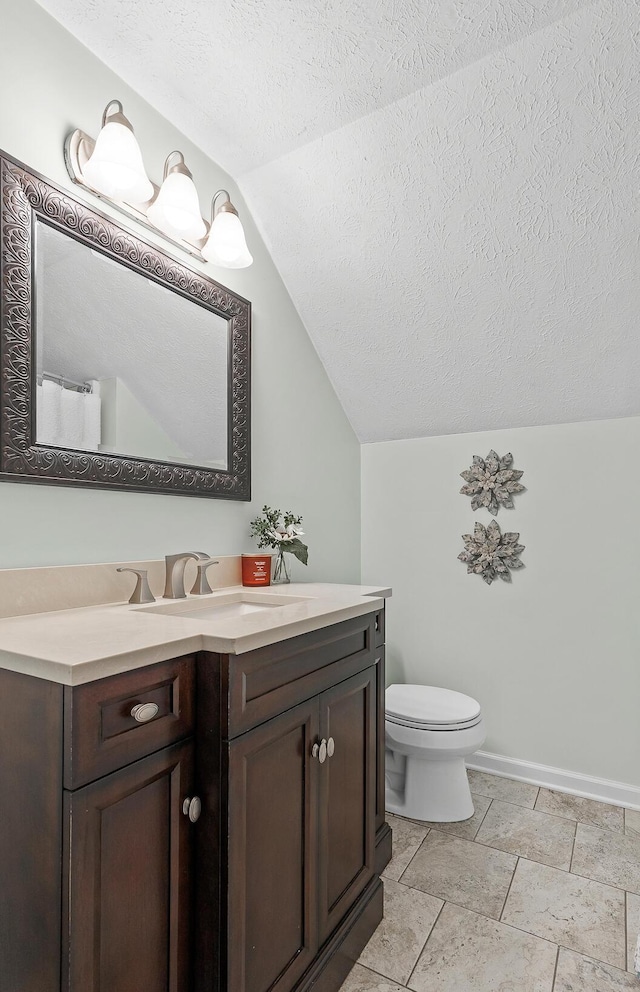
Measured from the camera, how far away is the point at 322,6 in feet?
4.66

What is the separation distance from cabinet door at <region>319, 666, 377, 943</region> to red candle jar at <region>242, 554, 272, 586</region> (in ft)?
1.71

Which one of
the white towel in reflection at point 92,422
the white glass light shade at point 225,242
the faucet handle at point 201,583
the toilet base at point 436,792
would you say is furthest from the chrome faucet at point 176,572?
the toilet base at point 436,792

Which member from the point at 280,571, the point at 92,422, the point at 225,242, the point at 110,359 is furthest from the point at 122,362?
the point at 280,571

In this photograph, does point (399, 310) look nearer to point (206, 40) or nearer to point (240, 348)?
point (240, 348)

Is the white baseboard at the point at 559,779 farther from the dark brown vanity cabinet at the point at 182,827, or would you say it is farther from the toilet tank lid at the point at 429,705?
the dark brown vanity cabinet at the point at 182,827

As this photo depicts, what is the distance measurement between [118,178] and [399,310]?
118 centimetres

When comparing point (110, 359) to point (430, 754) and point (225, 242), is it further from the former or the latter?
point (430, 754)

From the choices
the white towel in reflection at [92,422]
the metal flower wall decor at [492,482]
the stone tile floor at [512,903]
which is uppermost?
the white towel in reflection at [92,422]

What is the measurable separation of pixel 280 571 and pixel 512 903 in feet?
4.21

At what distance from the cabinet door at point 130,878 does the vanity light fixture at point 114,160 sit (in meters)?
1.39

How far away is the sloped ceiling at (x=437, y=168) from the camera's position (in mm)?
1462

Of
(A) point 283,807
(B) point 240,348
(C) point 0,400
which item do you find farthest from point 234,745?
(B) point 240,348

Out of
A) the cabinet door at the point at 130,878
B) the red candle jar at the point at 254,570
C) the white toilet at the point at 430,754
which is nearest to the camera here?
the cabinet door at the point at 130,878

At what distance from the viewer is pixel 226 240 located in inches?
71.0
